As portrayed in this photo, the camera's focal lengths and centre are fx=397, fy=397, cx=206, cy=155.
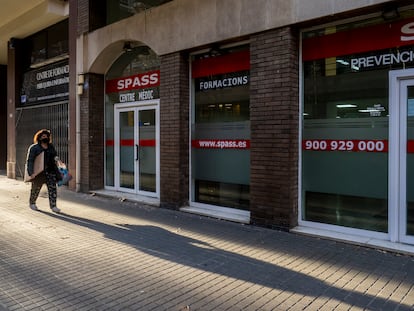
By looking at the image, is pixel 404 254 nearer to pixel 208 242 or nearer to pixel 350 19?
pixel 208 242

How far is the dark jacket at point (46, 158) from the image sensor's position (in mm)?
7730

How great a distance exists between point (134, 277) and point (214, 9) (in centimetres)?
494

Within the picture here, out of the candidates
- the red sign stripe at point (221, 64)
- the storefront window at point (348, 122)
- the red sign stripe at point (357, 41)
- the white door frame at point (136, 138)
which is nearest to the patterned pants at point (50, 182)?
the white door frame at point (136, 138)

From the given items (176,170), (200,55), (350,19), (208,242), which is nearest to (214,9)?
(200,55)

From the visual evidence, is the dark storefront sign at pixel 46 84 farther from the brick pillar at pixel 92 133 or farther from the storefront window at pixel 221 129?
the storefront window at pixel 221 129

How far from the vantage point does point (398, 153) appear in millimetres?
5391

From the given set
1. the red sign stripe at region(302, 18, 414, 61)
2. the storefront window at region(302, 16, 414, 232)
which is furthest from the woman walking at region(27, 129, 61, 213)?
the red sign stripe at region(302, 18, 414, 61)

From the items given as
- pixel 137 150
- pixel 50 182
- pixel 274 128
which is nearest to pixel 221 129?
pixel 274 128

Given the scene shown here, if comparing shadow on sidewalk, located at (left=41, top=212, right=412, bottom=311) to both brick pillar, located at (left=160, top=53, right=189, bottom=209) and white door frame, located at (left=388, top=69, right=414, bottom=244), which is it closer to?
brick pillar, located at (left=160, top=53, right=189, bottom=209)

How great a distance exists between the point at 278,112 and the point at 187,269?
9.55 feet

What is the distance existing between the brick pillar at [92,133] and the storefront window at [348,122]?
5.96 metres

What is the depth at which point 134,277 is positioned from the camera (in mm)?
4379

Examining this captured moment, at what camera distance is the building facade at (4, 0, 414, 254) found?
552 cm

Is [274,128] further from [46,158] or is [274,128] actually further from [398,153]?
[46,158]
